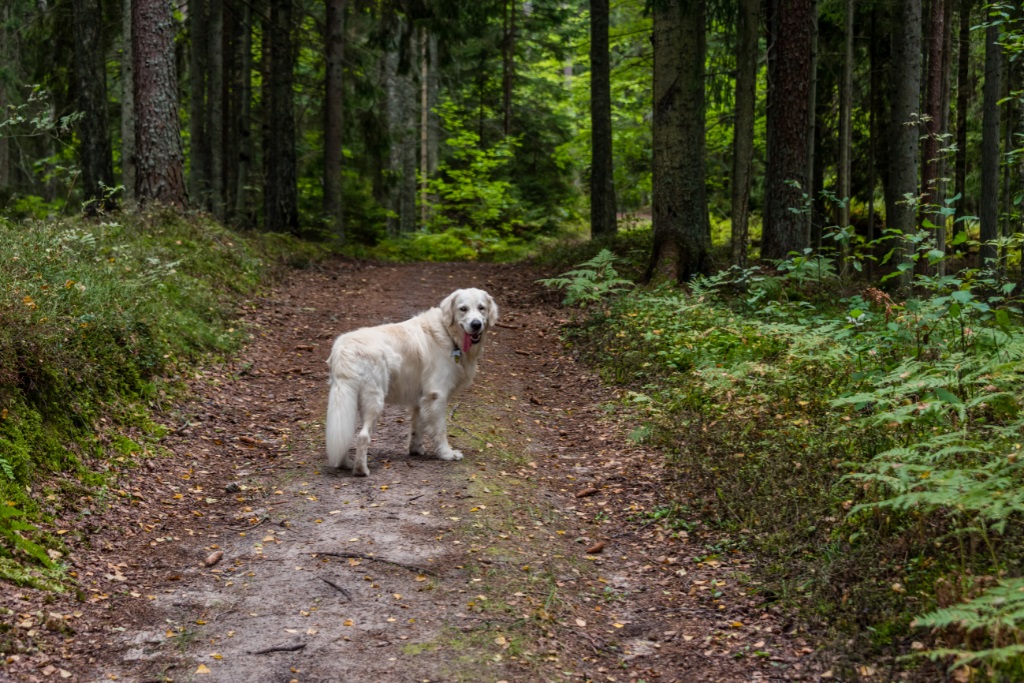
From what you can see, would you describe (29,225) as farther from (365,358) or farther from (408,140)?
(408,140)

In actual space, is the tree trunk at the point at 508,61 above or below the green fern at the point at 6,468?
above

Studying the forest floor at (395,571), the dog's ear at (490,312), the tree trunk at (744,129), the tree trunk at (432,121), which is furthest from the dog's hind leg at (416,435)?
the tree trunk at (432,121)

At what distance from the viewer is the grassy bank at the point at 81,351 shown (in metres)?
5.41

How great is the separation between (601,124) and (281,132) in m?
7.99

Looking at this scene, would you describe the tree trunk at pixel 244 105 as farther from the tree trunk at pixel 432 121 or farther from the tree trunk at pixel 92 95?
the tree trunk at pixel 432 121

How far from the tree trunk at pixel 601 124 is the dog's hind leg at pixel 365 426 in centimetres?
1171

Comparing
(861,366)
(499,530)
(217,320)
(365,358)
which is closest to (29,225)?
(217,320)

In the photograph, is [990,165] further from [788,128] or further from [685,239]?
[685,239]

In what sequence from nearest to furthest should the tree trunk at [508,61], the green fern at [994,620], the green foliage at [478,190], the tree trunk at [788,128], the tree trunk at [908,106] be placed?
the green fern at [994,620] < the tree trunk at [788,128] < the tree trunk at [908,106] < the tree trunk at [508,61] < the green foliage at [478,190]

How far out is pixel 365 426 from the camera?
6.79m

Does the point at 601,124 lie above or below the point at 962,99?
below

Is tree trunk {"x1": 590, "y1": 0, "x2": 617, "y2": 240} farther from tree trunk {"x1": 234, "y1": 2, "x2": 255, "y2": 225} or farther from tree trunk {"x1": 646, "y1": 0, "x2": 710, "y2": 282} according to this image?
tree trunk {"x1": 234, "y1": 2, "x2": 255, "y2": 225}

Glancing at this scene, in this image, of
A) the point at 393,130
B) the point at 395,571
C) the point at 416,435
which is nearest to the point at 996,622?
the point at 395,571

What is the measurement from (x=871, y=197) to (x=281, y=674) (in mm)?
20363
